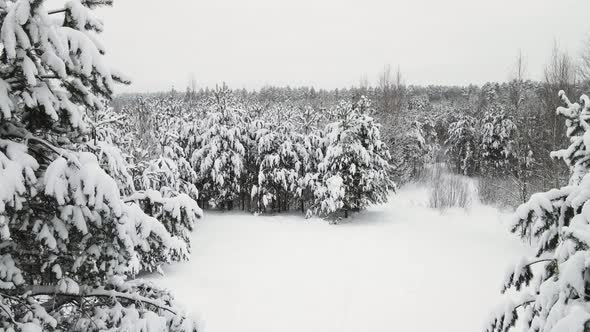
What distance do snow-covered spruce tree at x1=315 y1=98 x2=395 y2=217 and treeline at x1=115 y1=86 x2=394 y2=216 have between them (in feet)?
0.16

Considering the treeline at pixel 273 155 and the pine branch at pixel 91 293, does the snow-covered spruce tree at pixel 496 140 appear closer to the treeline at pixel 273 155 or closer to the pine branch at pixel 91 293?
the treeline at pixel 273 155

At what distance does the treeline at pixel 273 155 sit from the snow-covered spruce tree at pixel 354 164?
49 millimetres

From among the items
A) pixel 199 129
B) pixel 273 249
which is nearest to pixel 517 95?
pixel 273 249

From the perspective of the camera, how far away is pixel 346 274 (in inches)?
460

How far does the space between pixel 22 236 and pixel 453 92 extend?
9981cm

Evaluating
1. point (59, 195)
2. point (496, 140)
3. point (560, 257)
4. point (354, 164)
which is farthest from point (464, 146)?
point (59, 195)

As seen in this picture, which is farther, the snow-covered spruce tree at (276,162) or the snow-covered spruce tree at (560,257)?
the snow-covered spruce tree at (276,162)

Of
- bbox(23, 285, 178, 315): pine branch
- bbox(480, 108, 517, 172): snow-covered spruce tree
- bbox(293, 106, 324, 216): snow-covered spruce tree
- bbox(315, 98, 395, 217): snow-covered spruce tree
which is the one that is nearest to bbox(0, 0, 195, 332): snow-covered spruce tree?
bbox(23, 285, 178, 315): pine branch

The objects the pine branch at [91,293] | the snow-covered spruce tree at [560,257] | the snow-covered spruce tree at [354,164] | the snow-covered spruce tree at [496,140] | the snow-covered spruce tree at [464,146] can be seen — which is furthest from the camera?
the snow-covered spruce tree at [464,146]

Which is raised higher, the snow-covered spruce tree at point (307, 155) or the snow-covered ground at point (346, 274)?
the snow-covered spruce tree at point (307, 155)

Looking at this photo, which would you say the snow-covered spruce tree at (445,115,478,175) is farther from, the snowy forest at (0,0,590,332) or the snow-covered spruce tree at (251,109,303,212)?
the snow-covered spruce tree at (251,109,303,212)

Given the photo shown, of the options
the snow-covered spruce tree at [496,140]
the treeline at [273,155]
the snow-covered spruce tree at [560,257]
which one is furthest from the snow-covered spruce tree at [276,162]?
the snow-covered spruce tree at [496,140]

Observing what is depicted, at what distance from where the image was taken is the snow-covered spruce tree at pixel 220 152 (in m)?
21.0

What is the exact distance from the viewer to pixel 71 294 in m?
2.93
